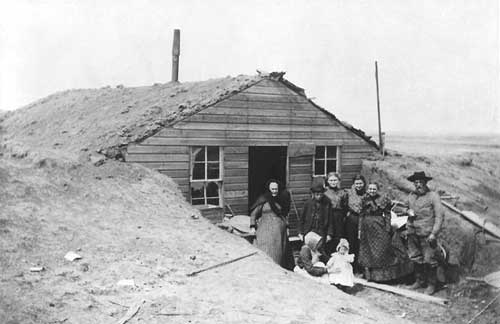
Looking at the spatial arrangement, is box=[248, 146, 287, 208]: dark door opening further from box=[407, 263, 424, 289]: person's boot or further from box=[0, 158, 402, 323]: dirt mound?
box=[407, 263, 424, 289]: person's boot

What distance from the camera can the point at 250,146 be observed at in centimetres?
1244

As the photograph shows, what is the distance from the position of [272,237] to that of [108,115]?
7743mm

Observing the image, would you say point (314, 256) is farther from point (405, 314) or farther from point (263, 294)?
point (263, 294)

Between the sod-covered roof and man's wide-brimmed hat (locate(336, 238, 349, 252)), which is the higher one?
the sod-covered roof

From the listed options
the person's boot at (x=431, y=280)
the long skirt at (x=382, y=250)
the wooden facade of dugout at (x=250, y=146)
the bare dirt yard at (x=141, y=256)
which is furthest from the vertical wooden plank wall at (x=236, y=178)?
the person's boot at (x=431, y=280)

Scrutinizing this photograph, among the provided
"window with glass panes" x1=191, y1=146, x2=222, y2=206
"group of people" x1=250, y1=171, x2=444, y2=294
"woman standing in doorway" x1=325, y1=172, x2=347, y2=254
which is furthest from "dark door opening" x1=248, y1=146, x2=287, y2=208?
"group of people" x1=250, y1=171, x2=444, y2=294

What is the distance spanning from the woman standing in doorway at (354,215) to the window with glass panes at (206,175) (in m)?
3.57

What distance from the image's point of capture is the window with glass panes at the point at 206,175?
37.9 feet

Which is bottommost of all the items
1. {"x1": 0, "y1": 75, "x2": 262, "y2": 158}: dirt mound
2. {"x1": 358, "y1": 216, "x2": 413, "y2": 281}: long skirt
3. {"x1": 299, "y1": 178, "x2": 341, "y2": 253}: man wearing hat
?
{"x1": 358, "y1": 216, "x2": 413, "y2": 281}: long skirt

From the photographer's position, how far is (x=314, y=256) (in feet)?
29.0

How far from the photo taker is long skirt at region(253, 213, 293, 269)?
9.00 meters

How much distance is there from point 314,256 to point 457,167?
1029 cm

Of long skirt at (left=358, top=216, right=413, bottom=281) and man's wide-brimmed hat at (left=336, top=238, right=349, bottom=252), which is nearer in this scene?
man's wide-brimmed hat at (left=336, top=238, right=349, bottom=252)

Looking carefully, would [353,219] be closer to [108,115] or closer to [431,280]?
[431,280]
